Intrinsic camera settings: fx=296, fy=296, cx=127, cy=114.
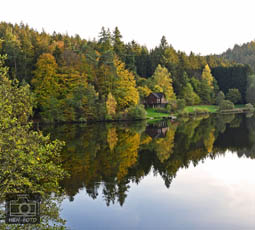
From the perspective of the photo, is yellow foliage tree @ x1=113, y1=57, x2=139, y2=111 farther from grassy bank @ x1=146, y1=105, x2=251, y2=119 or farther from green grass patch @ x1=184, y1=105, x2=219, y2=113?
green grass patch @ x1=184, y1=105, x2=219, y2=113

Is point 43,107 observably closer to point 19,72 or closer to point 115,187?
point 19,72

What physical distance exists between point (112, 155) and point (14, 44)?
177 ft

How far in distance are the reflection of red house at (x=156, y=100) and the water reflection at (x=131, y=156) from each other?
128ft

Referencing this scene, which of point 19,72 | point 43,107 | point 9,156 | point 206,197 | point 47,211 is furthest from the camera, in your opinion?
point 19,72

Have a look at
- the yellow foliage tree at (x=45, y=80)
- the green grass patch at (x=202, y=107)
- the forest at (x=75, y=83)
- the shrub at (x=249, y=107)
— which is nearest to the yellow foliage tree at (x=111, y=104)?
the forest at (x=75, y=83)

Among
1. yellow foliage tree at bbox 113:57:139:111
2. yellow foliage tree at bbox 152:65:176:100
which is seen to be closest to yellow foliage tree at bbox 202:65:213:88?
yellow foliage tree at bbox 152:65:176:100

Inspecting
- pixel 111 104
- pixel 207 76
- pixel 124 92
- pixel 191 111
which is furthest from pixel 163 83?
pixel 111 104

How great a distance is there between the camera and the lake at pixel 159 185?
15.6m

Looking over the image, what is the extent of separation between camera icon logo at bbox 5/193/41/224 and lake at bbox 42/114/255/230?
1.80 metres

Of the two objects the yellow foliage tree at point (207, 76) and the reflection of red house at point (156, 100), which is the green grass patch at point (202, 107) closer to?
A: the reflection of red house at point (156, 100)

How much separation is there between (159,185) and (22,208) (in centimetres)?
968

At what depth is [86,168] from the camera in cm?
2466

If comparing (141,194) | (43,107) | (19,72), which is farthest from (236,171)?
(19,72)

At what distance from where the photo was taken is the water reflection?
2052 centimetres
